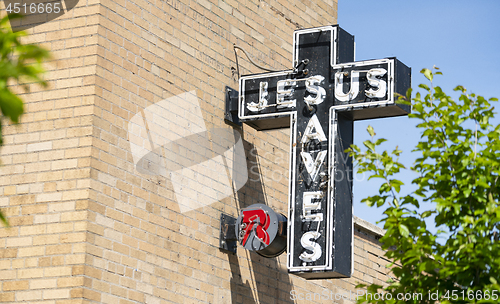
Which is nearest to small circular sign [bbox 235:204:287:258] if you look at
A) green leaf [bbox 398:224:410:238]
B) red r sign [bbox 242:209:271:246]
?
red r sign [bbox 242:209:271:246]

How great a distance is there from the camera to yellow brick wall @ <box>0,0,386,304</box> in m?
8.59

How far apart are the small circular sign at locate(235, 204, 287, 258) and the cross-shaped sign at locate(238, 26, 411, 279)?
15.2 inches

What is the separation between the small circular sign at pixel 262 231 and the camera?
33.4ft

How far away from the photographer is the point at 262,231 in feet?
33.7

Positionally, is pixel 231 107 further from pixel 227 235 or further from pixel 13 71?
pixel 13 71

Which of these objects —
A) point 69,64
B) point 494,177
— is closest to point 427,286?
point 494,177

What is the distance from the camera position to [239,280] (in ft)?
35.7

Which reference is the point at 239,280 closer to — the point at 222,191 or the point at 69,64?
the point at 222,191

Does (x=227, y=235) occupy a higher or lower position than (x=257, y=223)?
lower

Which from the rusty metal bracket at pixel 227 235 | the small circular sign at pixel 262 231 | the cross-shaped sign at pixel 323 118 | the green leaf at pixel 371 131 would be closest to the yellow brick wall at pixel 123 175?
the rusty metal bracket at pixel 227 235

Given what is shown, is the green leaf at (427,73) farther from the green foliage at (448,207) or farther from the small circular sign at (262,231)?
the small circular sign at (262,231)

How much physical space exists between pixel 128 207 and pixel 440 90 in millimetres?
4239

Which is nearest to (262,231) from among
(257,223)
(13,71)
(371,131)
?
(257,223)

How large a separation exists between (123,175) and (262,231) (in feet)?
7.63
